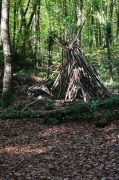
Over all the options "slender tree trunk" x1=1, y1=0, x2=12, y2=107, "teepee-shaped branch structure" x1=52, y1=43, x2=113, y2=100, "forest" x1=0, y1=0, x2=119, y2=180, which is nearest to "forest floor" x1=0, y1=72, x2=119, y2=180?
"forest" x1=0, y1=0, x2=119, y2=180

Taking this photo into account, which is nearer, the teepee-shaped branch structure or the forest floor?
the forest floor

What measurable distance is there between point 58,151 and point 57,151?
0.02 metres

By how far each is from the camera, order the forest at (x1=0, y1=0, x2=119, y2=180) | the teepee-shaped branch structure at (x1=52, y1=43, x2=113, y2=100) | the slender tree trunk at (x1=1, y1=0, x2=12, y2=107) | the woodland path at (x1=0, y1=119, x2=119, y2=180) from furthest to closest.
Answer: the teepee-shaped branch structure at (x1=52, y1=43, x2=113, y2=100)
the slender tree trunk at (x1=1, y1=0, x2=12, y2=107)
the forest at (x1=0, y1=0, x2=119, y2=180)
the woodland path at (x1=0, y1=119, x2=119, y2=180)

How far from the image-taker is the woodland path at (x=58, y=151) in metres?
4.27

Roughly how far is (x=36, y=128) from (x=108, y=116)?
2.23 meters

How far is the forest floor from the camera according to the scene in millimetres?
4281

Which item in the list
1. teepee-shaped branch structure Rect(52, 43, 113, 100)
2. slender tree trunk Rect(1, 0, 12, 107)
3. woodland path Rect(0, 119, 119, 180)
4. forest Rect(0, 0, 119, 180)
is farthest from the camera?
teepee-shaped branch structure Rect(52, 43, 113, 100)

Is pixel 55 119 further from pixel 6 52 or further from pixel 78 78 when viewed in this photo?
pixel 6 52

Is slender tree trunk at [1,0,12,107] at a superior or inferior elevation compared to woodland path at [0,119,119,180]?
superior

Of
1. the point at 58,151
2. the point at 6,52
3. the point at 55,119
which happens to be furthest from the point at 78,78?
the point at 58,151

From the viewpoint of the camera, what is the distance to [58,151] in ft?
18.1

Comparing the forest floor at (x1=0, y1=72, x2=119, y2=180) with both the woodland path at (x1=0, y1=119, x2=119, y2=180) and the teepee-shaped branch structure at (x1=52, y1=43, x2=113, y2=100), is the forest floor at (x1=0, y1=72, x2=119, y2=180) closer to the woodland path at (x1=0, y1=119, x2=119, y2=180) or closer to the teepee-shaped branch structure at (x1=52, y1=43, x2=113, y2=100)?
the woodland path at (x1=0, y1=119, x2=119, y2=180)

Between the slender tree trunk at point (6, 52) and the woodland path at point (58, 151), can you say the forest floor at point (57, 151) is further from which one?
the slender tree trunk at point (6, 52)

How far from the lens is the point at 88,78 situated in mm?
10117
